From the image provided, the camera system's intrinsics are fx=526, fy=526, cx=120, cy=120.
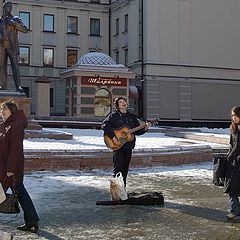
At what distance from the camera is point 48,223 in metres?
6.75

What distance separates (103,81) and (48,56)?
13203 mm

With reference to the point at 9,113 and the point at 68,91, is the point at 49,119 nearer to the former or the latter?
the point at 68,91

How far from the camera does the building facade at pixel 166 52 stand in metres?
37.5

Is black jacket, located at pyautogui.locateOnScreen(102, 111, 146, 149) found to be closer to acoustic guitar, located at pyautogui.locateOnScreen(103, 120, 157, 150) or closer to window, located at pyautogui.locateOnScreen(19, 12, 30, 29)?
acoustic guitar, located at pyautogui.locateOnScreen(103, 120, 157, 150)

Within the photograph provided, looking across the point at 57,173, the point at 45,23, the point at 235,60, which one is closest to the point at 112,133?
the point at 57,173

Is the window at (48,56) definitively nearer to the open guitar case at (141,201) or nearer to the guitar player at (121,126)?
the guitar player at (121,126)

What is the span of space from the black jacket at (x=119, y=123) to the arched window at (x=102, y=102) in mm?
24703

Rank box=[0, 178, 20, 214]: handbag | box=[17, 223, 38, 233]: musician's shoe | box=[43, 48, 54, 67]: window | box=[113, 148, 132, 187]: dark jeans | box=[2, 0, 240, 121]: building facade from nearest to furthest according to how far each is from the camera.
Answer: box=[0, 178, 20, 214]: handbag
box=[17, 223, 38, 233]: musician's shoe
box=[113, 148, 132, 187]: dark jeans
box=[2, 0, 240, 121]: building facade
box=[43, 48, 54, 67]: window

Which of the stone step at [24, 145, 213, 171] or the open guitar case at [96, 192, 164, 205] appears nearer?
the open guitar case at [96, 192, 164, 205]

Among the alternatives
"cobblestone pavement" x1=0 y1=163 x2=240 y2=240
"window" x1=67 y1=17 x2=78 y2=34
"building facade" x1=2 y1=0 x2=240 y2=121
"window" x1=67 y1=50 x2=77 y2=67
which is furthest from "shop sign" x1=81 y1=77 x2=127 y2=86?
"cobblestone pavement" x1=0 y1=163 x2=240 y2=240

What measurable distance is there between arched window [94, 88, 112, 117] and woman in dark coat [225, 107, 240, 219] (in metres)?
26.1

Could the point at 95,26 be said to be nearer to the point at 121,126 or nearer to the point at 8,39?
the point at 8,39

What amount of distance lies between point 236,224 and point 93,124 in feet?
68.4

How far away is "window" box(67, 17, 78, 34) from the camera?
4553 centimetres
